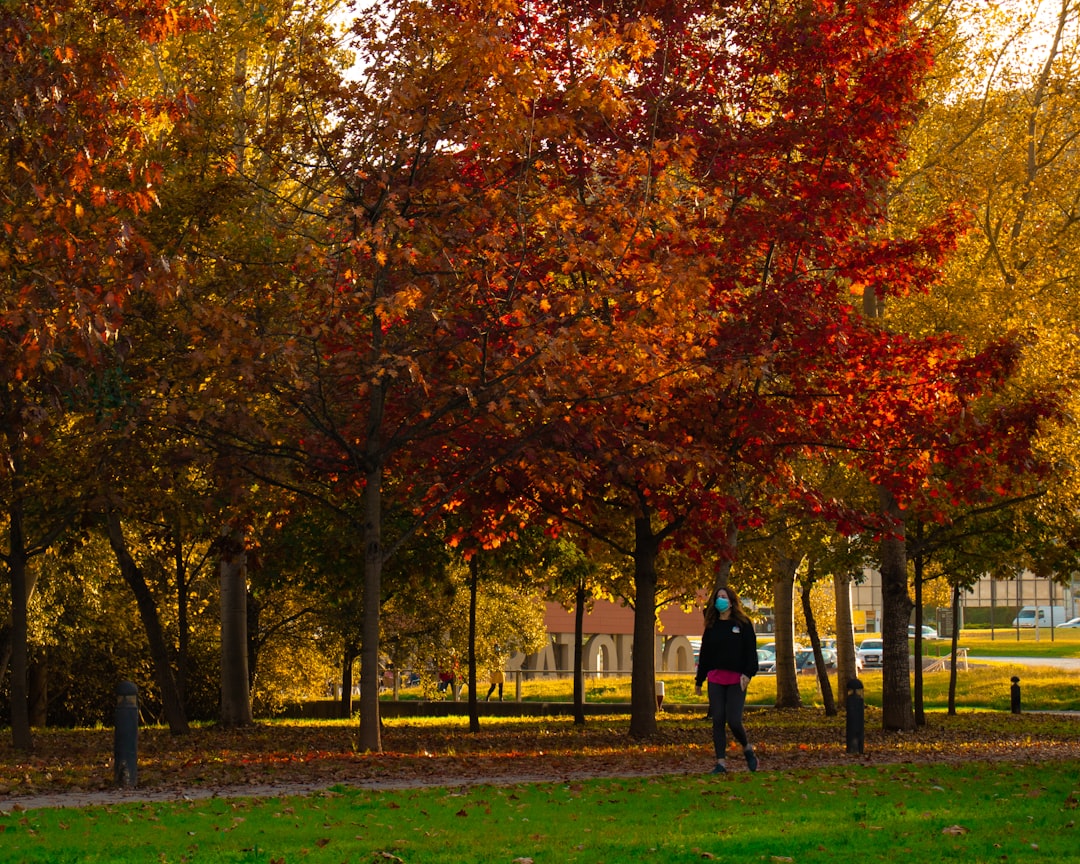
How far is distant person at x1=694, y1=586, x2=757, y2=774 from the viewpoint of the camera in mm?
14078

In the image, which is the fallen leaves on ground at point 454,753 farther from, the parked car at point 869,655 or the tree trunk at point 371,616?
the parked car at point 869,655

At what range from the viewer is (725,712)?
14.3 metres

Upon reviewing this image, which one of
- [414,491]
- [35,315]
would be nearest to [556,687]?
[414,491]

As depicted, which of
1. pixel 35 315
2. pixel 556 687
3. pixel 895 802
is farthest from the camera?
pixel 556 687

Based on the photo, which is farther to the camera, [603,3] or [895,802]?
[603,3]

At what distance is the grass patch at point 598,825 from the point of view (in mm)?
8273

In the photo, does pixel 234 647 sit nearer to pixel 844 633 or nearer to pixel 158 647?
pixel 158 647

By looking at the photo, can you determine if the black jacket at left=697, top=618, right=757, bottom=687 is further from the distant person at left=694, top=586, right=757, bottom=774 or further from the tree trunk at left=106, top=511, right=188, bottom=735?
the tree trunk at left=106, top=511, right=188, bottom=735

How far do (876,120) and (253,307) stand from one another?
835 cm

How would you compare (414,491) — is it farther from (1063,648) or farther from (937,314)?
(1063,648)

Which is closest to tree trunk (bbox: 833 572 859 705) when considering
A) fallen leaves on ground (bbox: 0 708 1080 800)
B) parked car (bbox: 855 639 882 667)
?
fallen leaves on ground (bbox: 0 708 1080 800)

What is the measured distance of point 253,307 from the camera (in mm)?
16484

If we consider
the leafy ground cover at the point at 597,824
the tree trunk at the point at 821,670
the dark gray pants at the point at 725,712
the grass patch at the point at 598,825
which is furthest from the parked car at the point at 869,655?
the grass patch at the point at 598,825

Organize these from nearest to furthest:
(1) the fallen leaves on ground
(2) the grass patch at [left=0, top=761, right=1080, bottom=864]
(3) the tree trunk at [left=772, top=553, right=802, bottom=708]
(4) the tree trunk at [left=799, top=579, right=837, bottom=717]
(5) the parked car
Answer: (2) the grass patch at [left=0, top=761, right=1080, bottom=864] → (1) the fallen leaves on ground → (4) the tree trunk at [left=799, top=579, right=837, bottom=717] → (3) the tree trunk at [left=772, top=553, right=802, bottom=708] → (5) the parked car
